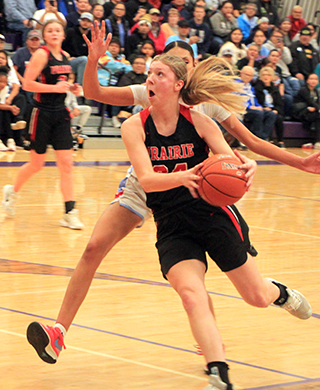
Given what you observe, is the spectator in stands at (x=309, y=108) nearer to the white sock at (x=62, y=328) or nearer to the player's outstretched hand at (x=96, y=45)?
the player's outstretched hand at (x=96, y=45)

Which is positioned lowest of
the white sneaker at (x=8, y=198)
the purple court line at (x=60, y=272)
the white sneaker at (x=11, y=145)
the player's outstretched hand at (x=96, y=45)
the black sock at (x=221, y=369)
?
the white sneaker at (x=11, y=145)

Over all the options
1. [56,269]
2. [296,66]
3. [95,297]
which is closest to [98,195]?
[56,269]

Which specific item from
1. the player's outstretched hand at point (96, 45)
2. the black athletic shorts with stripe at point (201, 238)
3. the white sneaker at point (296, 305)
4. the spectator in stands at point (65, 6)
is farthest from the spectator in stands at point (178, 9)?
the black athletic shorts with stripe at point (201, 238)

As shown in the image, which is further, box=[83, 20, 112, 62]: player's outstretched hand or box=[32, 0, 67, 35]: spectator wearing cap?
box=[32, 0, 67, 35]: spectator wearing cap

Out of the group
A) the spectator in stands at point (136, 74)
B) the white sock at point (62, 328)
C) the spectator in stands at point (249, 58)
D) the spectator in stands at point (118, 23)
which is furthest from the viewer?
the spectator in stands at point (249, 58)

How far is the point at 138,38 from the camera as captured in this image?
14.8 meters

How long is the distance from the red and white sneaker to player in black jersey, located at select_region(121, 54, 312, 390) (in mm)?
609

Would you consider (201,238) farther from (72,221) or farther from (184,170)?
(72,221)

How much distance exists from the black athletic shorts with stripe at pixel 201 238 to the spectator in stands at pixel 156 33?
473 inches

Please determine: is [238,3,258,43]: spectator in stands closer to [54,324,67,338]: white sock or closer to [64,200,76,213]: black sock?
[64,200,76,213]: black sock

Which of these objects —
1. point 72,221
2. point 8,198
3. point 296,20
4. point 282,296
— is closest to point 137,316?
point 282,296

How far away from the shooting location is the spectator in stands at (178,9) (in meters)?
16.1

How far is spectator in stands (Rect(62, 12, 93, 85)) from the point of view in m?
13.4

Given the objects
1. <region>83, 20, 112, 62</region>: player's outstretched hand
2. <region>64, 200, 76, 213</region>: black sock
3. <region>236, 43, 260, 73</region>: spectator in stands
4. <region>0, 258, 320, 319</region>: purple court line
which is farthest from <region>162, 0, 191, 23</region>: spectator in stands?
<region>83, 20, 112, 62</region>: player's outstretched hand
